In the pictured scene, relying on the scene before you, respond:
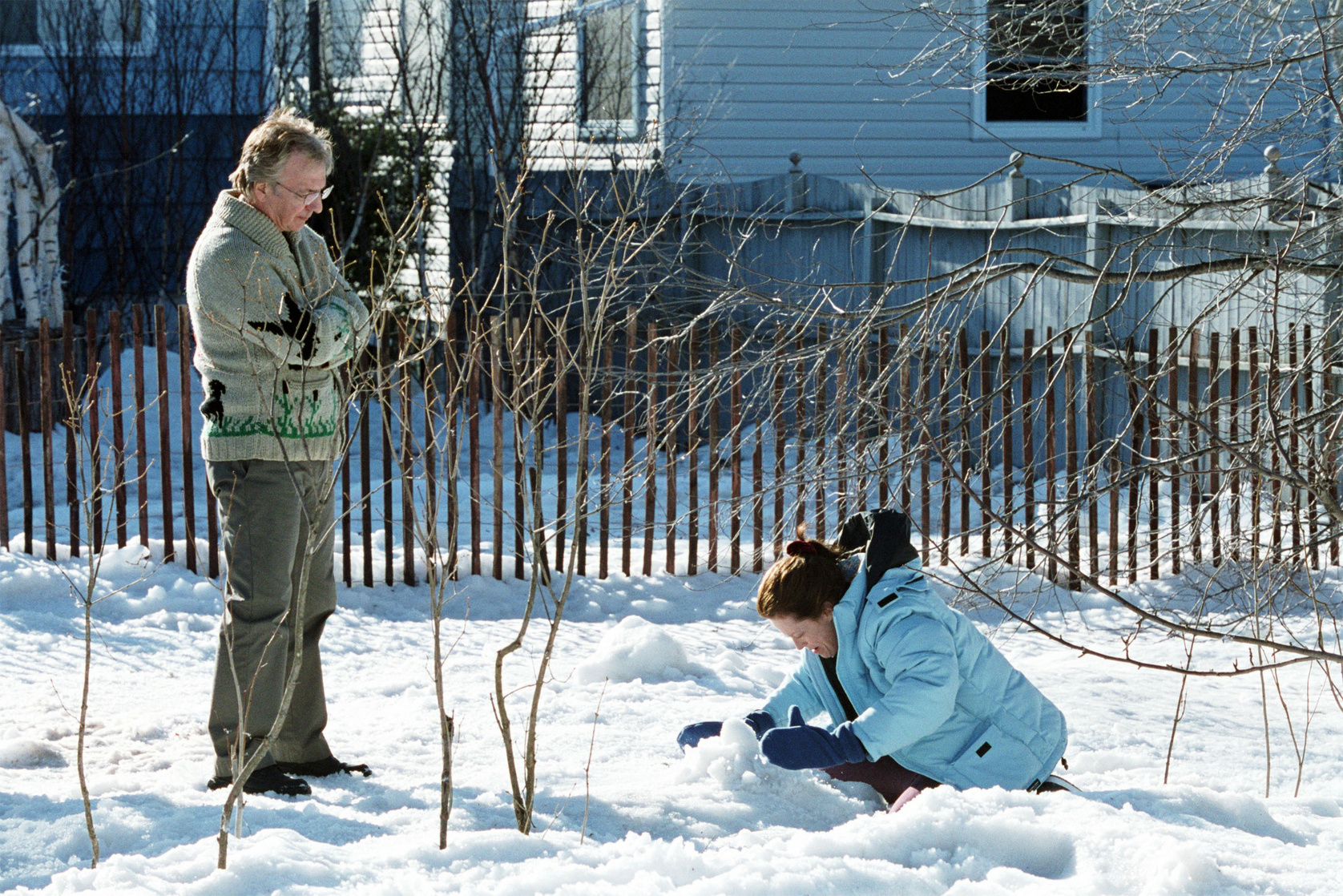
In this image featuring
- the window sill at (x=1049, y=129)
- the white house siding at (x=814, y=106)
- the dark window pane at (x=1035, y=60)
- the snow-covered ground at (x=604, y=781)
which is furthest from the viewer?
the window sill at (x=1049, y=129)

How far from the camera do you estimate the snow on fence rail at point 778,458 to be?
13.3 ft

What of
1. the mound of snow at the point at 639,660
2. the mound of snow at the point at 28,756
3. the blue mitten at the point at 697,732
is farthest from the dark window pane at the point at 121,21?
the blue mitten at the point at 697,732

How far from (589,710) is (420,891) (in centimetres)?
207

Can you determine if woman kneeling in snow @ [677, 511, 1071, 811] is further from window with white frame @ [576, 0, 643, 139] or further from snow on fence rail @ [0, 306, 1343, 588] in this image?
window with white frame @ [576, 0, 643, 139]

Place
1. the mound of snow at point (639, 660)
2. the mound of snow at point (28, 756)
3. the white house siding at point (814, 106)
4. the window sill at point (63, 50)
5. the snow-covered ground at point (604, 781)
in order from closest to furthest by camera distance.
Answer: the snow-covered ground at point (604, 781)
the mound of snow at point (28, 756)
the mound of snow at point (639, 660)
the window sill at point (63, 50)
the white house siding at point (814, 106)

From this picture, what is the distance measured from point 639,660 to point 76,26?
9.60 m

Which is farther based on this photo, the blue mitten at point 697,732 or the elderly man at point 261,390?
the blue mitten at point 697,732

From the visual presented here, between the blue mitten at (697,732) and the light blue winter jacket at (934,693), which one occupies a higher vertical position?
the light blue winter jacket at (934,693)

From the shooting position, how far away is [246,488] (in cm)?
345

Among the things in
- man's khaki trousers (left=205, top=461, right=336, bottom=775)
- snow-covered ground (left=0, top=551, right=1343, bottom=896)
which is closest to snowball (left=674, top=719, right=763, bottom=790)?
snow-covered ground (left=0, top=551, right=1343, bottom=896)

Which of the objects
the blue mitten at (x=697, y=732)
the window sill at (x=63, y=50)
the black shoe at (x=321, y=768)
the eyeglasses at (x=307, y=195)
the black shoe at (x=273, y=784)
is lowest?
the black shoe at (x=321, y=768)

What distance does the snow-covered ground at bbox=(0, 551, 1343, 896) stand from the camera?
2719 mm

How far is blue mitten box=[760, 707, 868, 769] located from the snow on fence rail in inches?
21.2

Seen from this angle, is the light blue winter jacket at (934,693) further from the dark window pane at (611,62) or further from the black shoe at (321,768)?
the dark window pane at (611,62)
